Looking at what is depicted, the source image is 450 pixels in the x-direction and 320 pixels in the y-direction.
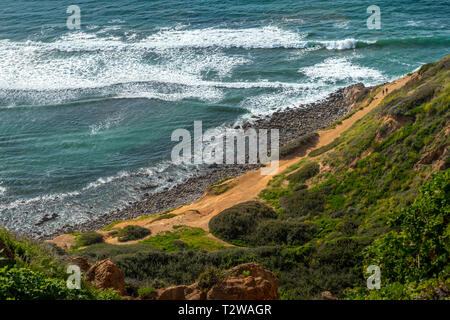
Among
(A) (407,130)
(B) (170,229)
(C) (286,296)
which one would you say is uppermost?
(A) (407,130)

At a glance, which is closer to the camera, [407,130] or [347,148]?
[407,130]

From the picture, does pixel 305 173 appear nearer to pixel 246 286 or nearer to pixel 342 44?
pixel 246 286

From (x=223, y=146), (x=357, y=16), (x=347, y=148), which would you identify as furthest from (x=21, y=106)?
(x=357, y=16)

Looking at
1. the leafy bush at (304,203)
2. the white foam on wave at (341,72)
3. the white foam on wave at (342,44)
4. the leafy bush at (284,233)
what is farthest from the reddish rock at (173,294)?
the white foam on wave at (342,44)

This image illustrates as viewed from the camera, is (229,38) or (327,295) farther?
(229,38)

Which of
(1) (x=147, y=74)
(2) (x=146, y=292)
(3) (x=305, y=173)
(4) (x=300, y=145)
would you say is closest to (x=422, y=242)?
(2) (x=146, y=292)

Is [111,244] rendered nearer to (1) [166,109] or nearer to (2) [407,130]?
(2) [407,130]

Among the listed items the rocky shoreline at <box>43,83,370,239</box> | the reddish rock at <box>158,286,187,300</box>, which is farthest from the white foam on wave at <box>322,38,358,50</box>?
the reddish rock at <box>158,286,187,300</box>

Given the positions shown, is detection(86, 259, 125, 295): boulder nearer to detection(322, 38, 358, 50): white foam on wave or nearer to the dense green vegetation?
the dense green vegetation
